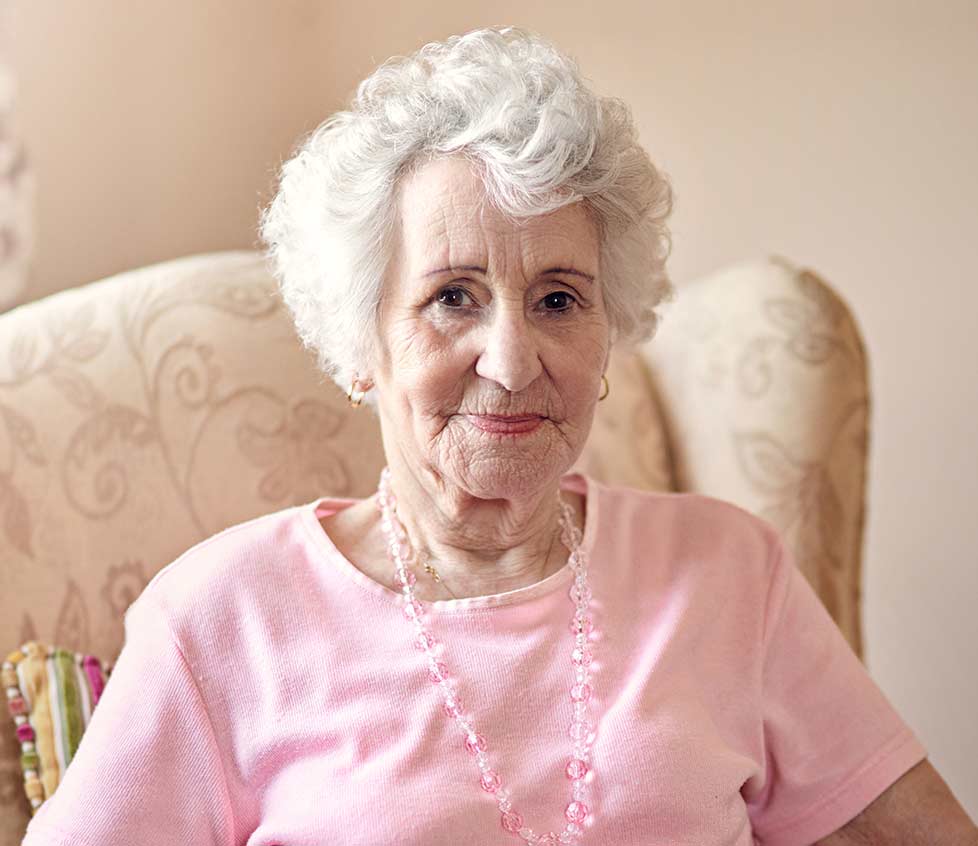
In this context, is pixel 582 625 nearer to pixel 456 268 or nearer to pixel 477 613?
pixel 477 613

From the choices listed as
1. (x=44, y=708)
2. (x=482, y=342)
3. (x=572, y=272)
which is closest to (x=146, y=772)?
(x=44, y=708)

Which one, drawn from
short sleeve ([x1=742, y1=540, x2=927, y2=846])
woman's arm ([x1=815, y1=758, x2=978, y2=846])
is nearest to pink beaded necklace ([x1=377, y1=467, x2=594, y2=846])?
short sleeve ([x1=742, y1=540, x2=927, y2=846])

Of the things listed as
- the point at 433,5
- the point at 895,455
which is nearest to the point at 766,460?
the point at 895,455

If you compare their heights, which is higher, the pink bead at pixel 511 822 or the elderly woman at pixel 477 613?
the elderly woman at pixel 477 613

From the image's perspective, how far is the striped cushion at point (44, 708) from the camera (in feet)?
4.61

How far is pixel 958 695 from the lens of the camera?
2.28 m

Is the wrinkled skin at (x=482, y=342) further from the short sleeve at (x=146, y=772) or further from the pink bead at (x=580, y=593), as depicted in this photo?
the short sleeve at (x=146, y=772)

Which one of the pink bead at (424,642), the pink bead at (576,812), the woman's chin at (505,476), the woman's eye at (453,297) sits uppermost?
the woman's eye at (453,297)

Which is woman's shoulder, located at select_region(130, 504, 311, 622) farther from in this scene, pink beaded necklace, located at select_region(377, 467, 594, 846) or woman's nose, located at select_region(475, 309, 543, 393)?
woman's nose, located at select_region(475, 309, 543, 393)

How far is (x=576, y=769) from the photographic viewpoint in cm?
133

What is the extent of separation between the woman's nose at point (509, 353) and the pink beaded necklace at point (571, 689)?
25 cm

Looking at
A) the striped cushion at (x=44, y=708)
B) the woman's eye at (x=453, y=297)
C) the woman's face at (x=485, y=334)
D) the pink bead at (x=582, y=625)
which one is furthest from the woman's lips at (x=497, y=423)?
the striped cushion at (x=44, y=708)

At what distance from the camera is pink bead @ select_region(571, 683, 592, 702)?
4.50 feet

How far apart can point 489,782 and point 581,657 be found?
18cm
